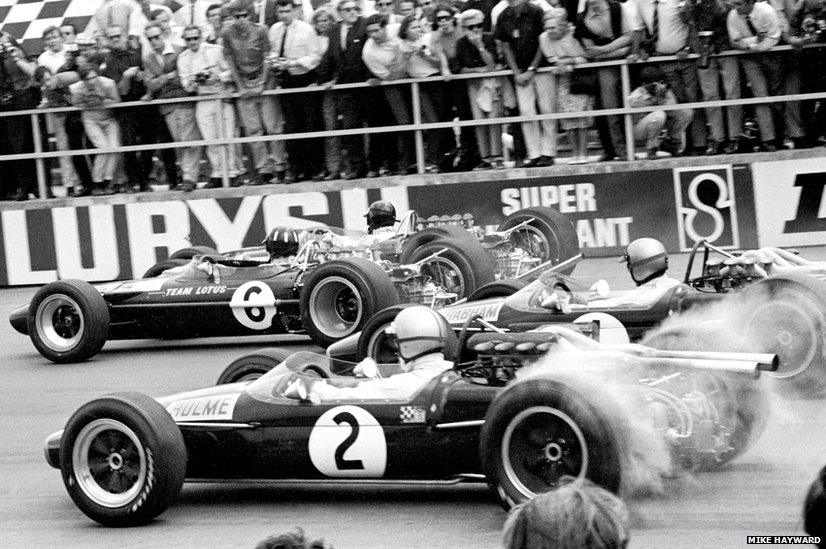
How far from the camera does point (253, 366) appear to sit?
7.33m

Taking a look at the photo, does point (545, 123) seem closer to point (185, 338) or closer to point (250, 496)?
point (185, 338)

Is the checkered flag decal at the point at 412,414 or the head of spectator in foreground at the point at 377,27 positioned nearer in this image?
the checkered flag decal at the point at 412,414

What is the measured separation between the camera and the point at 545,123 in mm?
15328

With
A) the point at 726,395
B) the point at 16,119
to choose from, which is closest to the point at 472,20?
the point at 16,119

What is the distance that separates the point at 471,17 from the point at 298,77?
2.24m

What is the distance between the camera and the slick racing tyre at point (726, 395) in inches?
248

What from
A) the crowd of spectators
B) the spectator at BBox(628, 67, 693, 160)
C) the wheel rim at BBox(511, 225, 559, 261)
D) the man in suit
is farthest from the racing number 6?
the man in suit

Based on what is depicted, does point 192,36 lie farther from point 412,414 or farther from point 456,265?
point 412,414

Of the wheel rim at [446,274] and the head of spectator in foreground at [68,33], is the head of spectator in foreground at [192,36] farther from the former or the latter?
the wheel rim at [446,274]

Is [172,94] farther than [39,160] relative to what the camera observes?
No

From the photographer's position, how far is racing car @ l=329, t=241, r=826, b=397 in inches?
317

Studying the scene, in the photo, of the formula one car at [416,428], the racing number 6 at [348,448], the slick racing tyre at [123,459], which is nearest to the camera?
the formula one car at [416,428]

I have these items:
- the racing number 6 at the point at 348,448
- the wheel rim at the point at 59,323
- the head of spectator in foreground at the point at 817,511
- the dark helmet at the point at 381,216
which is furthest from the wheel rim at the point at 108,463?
the dark helmet at the point at 381,216

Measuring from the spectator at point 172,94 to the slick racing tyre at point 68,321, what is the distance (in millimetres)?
5002
